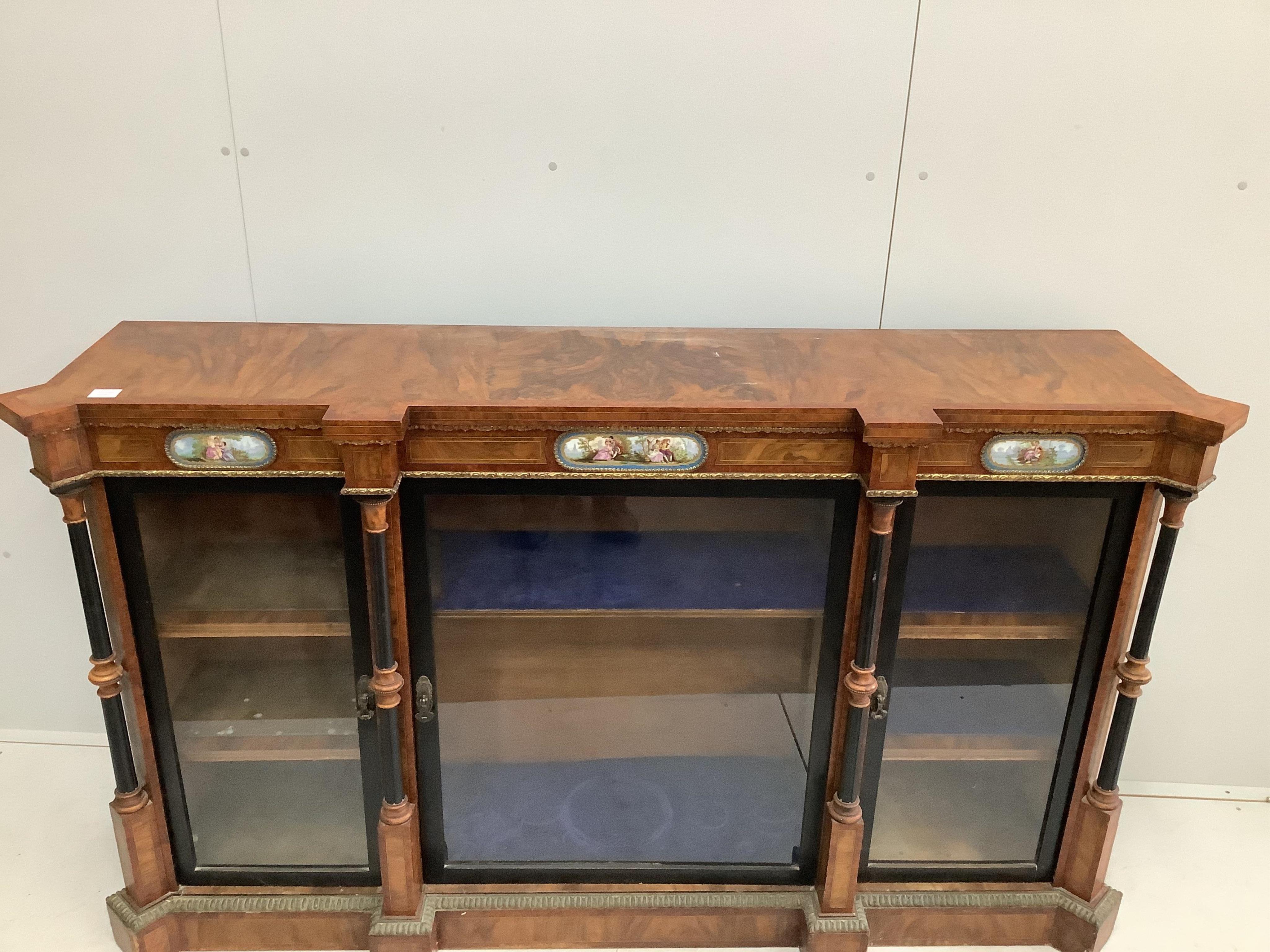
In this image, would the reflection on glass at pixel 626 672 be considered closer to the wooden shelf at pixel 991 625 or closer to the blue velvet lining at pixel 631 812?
→ the blue velvet lining at pixel 631 812

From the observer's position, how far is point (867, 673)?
5.26 ft

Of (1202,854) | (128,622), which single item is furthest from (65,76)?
(1202,854)

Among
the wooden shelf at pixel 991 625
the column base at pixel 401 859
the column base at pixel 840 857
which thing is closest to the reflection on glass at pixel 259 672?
the column base at pixel 401 859

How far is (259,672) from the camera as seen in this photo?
1.73 m

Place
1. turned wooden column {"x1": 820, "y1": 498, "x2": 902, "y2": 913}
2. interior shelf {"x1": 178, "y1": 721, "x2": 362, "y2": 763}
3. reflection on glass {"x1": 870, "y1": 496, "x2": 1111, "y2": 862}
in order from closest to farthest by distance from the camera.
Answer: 1. turned wooden column {"x1": 820, "y1": 498, "x2": 902, "y2": 913}
2. reflection on glass {"x1": 870, "y1": 496, "x2": 1111, "y2": 862}
3. interior shelf {"x1": 178, "y1": 721, "x2": 362, "y2": 763}

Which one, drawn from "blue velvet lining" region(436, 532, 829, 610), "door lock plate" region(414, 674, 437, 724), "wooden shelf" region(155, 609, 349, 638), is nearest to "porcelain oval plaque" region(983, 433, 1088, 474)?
"blue velvet lining" region(436, 532, 829, 610)

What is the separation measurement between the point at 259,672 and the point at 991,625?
4.18 feet

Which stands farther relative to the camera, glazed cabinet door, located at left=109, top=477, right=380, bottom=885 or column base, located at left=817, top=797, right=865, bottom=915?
column base, located at left=817, top=797, right=865, bottom=915

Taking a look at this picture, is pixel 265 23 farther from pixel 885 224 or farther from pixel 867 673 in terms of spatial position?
pixel 867 673

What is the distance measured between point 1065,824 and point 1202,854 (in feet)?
1.83

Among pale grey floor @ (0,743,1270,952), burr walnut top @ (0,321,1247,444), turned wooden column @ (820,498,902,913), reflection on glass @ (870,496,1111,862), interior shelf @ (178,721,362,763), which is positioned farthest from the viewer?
pale grey floor @ (0,743,1270,952)

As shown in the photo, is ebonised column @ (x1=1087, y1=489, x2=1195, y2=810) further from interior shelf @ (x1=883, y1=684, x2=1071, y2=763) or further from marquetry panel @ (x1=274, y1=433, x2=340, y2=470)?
marquetry panel @ (x1=274, y1=433, x2=340, y2=470)

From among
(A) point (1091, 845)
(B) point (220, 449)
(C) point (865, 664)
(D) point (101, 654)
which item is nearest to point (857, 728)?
(C) point (865, 664)

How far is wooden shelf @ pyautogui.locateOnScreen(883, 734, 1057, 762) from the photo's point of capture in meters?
1.77
